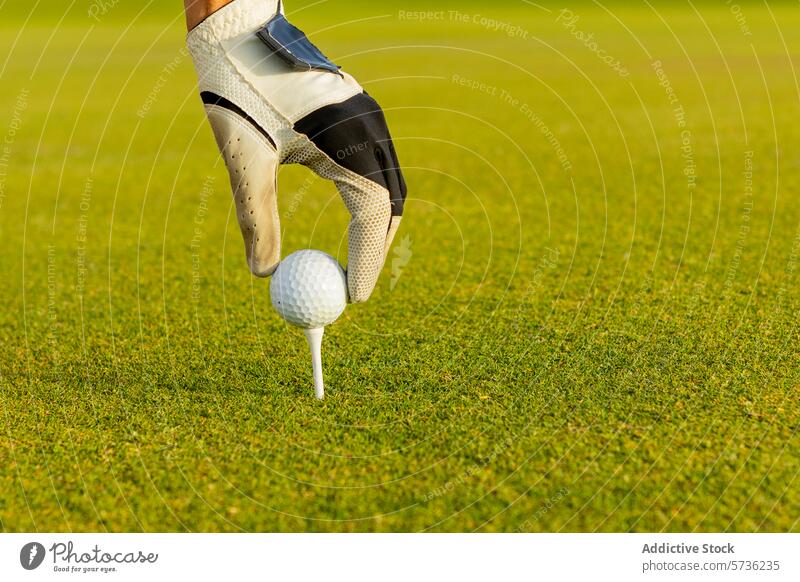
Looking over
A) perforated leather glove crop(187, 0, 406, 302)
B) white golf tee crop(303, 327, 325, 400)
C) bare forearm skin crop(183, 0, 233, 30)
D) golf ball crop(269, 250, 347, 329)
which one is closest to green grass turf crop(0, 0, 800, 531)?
white golf tee crop(303, 327, 325, 400)

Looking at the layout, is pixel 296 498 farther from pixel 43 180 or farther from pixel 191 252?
pixel 43 180

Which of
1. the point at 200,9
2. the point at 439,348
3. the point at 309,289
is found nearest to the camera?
the point at 200,9

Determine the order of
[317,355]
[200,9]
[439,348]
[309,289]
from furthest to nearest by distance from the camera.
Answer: [439,348]
[317,355]
[309,289]
[200,9]

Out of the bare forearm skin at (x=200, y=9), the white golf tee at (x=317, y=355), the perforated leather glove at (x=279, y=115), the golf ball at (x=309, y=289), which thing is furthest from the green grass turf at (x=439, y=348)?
the bare forearm skin at (x=200, y=9)

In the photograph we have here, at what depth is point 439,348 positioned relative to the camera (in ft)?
21.0

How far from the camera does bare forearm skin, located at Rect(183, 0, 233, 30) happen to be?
4.56m

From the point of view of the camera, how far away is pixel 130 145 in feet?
54.0

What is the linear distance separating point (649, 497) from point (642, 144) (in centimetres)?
1146

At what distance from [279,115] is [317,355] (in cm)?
160

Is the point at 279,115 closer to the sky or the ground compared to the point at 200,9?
closer to the ground

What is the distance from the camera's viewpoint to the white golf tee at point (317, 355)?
5285 millimetres

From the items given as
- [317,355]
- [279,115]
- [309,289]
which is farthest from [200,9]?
[317,355]

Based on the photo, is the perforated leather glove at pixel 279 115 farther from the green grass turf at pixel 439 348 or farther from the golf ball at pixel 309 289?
the green grass turf at pixel 439 348

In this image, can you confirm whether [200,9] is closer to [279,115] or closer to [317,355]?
[279,115]
